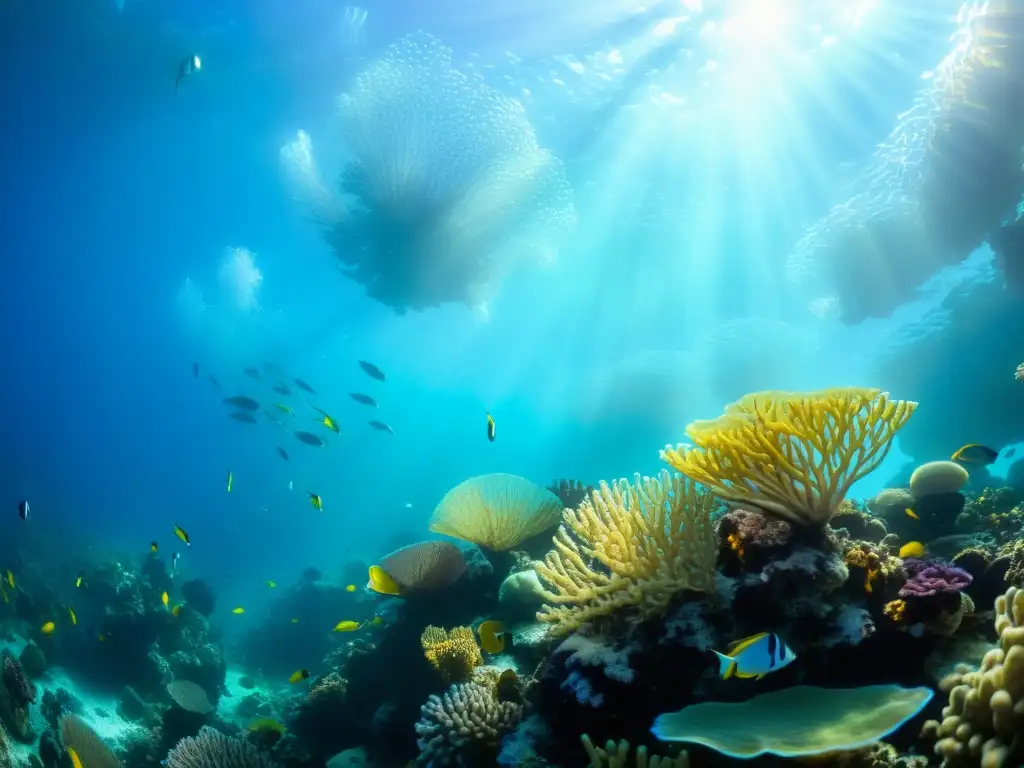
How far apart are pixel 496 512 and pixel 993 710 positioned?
4979 mm

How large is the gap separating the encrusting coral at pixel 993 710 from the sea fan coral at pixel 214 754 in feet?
20.8

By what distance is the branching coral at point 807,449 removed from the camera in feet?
10.2

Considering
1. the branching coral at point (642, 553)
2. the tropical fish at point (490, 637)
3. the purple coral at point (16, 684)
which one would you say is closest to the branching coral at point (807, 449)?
the branching coral at point (642, 553)

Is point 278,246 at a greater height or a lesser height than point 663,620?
greater

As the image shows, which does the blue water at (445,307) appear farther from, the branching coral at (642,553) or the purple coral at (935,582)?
the purple coral at (935,582)

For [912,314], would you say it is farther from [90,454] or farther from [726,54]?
[90,454]

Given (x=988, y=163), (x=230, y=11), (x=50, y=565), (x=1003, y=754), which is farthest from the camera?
(x=50, y=565)

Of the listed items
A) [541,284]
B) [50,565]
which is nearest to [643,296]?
[541,284]

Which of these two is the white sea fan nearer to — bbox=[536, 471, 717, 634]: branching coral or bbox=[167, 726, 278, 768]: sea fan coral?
bbox=[167, 726, 278, 768]: sea fan coral

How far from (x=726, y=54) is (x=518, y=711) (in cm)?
1687

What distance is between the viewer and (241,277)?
34.6m

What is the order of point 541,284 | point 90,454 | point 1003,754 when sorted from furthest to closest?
point 90,454 < point 541,284 < point 1003,754

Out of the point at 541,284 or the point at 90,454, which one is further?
the point at 90,454

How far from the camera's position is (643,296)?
26.9 metres
